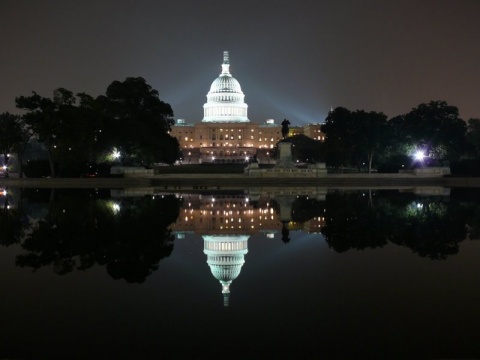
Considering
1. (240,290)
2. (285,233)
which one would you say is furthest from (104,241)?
(240,290)

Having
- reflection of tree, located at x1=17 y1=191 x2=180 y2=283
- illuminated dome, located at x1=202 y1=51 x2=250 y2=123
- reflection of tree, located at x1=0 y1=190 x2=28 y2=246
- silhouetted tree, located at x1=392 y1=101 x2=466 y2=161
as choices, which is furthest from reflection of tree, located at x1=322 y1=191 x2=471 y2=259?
illuminated dome, located at x1=202 y1=51 x2=250 y2=123

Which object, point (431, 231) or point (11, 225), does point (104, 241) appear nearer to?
point (11, 225)

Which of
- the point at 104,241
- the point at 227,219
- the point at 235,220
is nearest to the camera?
the point at 104,241

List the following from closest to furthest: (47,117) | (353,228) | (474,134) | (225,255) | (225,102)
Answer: (225,255) → (353,228) → (47,117) → (474,134) → (225,102)

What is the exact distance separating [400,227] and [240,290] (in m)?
10.8

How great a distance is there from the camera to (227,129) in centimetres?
16812

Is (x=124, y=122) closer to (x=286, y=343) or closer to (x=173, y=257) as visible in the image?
(x=173, y=257)

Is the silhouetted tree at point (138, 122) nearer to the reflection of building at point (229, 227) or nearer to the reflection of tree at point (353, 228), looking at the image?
the reflection of building at point (229, 227)

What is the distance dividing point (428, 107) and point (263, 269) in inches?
2866

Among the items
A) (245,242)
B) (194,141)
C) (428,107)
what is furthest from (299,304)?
(194,141)

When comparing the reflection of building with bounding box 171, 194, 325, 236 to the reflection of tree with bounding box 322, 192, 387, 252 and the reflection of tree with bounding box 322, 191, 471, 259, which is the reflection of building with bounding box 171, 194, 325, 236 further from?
the reflection of tree with bounding box 322, 191, 471, 259

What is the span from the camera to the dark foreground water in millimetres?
8336

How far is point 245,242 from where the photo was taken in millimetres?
17797

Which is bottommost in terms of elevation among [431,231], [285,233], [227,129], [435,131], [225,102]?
[285,233]
